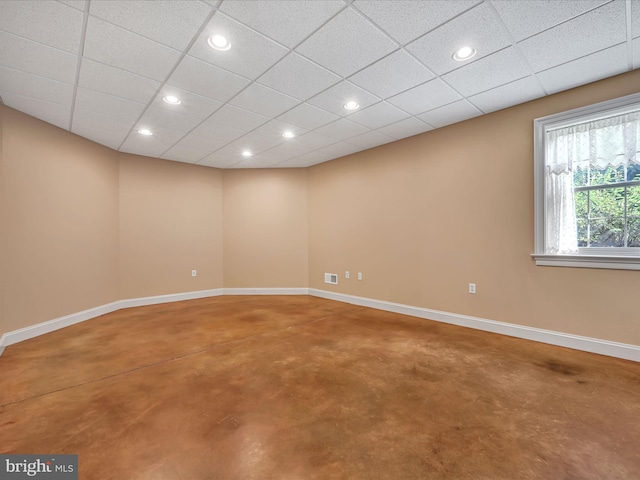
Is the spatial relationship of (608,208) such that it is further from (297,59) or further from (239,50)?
(239,50)

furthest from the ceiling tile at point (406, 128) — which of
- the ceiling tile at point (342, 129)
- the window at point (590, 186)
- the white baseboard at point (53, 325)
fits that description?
the white baseboard at point (53, 325)

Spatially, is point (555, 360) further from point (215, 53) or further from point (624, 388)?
point (215, 53)

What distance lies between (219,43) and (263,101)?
38.4 inches

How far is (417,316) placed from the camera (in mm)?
4277

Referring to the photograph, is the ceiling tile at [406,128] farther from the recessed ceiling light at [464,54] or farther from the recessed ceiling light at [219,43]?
the recessed ceiling light at [219,43]

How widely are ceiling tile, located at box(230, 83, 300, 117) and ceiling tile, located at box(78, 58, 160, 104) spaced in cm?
85

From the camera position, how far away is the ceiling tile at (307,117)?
3435 millimetres

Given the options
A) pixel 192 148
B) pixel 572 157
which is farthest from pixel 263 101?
pixel 572 157

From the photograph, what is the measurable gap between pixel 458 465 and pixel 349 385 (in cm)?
94

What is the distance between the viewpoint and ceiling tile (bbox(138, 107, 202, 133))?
136 inches

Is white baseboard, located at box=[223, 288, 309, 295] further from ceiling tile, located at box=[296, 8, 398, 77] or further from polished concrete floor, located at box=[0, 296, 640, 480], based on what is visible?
ceiling tile, located at box=[296, 8, 398, 77]

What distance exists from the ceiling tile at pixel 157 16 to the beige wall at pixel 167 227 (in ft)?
12.0

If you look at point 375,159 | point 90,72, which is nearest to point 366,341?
point 375,159

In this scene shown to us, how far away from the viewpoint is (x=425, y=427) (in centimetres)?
176
